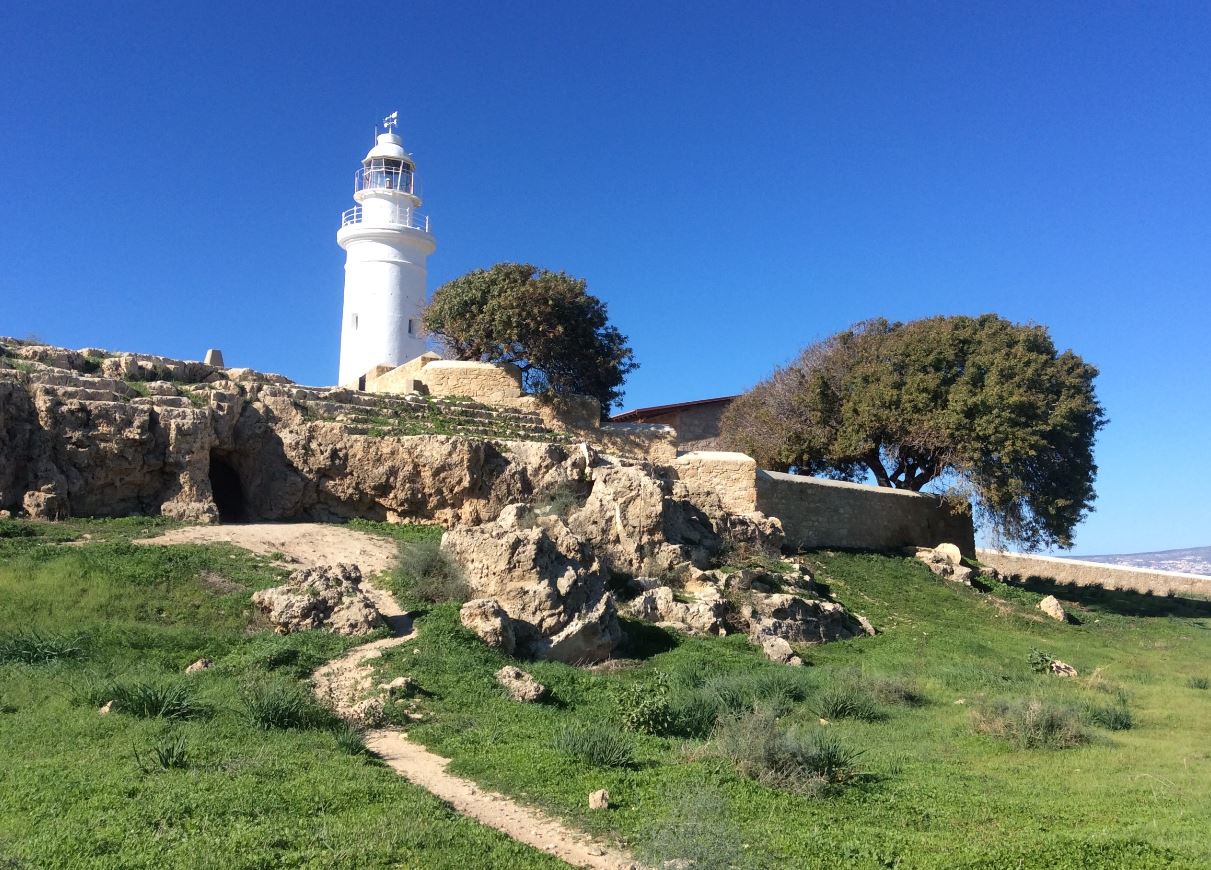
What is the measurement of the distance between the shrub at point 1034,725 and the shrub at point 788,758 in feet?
8.20

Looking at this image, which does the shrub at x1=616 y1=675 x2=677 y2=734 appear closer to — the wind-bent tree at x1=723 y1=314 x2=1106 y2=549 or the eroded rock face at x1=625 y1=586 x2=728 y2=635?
the eroded rock face at x1=625 y1=586 x2=728 y2=635

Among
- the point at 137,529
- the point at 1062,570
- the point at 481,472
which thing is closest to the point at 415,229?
the point at 481,472

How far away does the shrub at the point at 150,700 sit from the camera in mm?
7984

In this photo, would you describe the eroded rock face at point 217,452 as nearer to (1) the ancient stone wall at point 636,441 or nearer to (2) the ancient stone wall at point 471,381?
(2) the ancient stone wall at point 471,381

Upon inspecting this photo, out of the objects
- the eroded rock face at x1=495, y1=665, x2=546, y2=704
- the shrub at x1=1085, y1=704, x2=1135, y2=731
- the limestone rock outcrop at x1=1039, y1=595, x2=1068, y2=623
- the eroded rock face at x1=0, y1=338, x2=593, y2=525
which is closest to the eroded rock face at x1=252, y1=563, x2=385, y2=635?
the eroded rock face at x1=495, y1=665, x2=546, y2=704

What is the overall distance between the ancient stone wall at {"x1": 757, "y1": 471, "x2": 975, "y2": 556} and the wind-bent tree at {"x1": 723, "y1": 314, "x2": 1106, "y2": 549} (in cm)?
132

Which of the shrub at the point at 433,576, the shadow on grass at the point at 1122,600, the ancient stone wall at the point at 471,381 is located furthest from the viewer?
the shadow on grass at the point at 1122,600

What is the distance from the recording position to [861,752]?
27.0 feet

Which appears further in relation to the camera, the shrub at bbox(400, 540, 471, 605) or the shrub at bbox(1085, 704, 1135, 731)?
the shrub at bbox(400, 540, 471, 605)

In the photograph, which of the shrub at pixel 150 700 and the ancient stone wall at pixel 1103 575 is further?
the ancient stone wall at pixel 1103 575

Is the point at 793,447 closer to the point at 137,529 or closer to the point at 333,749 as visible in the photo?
the point at 137,529

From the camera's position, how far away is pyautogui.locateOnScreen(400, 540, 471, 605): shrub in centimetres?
1237

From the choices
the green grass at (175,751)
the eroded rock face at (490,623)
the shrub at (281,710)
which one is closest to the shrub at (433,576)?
the eroded rock face at (490,623)

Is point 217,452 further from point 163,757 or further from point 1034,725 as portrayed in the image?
point 1034,725
